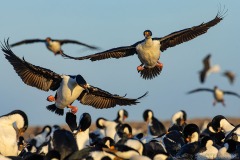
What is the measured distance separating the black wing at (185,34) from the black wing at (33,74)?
2479 mm

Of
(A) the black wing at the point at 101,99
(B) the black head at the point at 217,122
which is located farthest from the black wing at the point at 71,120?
(B) the black head at the point at 217,122

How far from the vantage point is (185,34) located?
20.5 m

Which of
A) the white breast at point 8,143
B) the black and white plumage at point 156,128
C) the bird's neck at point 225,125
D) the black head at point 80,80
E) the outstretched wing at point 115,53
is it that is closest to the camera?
the white breast at point 8,143

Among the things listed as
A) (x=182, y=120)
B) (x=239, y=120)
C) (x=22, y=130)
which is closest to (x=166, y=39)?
(x=22, y=130)

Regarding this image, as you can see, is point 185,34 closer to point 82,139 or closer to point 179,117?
point 82,139

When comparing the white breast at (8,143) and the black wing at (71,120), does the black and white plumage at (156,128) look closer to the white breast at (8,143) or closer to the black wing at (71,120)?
the black wing at (71,120)

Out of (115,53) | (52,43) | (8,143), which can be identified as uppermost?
(52,43)

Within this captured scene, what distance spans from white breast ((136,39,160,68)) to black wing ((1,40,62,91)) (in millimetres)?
1718

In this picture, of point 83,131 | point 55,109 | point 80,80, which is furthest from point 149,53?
point 83,131

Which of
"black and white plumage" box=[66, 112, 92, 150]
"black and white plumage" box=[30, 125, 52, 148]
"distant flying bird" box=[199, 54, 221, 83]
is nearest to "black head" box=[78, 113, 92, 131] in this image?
"black and white plumage" box=[66, 112, 92, 150]

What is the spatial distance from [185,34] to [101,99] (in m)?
2.39

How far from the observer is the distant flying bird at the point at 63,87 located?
1840 centimetres

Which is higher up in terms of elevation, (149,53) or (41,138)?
(149,53)

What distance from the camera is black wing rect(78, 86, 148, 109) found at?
19172 millimetres
